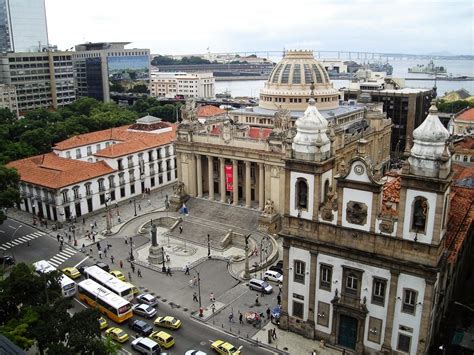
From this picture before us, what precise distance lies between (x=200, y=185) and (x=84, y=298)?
35.1m

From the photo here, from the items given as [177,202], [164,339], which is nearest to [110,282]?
[164,339]

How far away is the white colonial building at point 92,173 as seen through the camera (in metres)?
81.1

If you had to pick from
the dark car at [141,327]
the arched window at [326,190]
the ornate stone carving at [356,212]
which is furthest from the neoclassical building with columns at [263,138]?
the dark car at [141,327]

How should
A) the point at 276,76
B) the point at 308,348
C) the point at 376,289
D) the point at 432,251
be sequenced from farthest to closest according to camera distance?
the point at 276,76
the point at 308,348
the point at 376,289
the point at 432,251

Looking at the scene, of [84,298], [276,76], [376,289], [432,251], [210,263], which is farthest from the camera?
[276,76]

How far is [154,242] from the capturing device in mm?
67375

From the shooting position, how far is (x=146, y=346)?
4578 cm

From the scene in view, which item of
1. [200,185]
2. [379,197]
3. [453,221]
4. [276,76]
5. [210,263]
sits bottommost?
[210,263]

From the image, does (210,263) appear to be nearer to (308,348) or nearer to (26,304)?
(308,348)

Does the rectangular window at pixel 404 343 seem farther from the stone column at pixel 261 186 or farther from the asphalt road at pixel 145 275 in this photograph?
the stone column at pixel 261 186

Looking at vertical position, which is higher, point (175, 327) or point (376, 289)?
point (376, 289)

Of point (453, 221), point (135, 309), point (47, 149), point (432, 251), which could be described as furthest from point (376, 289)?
point (47, 149)

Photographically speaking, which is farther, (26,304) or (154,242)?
(154,242)

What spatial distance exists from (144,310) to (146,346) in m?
7.39
